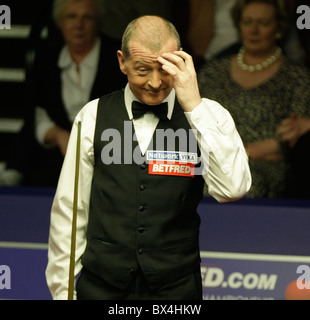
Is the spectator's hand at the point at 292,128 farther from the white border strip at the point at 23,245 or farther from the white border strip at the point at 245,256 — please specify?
the white border strip at the point at 23,245

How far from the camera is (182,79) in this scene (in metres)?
2.19

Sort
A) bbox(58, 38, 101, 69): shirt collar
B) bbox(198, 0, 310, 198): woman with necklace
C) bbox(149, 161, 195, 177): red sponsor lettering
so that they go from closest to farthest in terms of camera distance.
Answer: bbox(149, 161, 195, 177): red sponsor lettering → bbox(198, 0, 310, 198): woman with necklace → bbox(58, 38, 101, 69): shirt collar

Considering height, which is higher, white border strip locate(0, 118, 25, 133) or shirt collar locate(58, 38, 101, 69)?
shirt collar locate(58, 38, 101, 69)

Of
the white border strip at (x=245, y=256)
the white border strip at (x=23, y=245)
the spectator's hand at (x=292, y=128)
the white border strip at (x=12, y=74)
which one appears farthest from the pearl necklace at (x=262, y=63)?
the white border strip at (x=23, y=245)

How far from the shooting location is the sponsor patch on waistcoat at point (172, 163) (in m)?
2.31

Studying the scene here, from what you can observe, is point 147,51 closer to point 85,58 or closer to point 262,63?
point 262,63

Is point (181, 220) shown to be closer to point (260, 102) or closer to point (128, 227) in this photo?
point (128, 227)

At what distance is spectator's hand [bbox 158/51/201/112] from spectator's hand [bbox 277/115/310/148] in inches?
85.6

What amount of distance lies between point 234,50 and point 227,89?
0.28 metres

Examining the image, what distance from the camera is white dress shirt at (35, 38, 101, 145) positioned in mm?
4539

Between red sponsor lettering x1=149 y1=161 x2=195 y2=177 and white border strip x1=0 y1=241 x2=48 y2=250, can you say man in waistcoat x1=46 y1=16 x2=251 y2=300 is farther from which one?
white border strip x1=0 y1=241 x2=48 y2=250

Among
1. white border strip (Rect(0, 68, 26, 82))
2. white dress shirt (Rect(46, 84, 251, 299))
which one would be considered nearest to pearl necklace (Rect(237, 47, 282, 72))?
white border strip (Rect(0, 68, 26, 82))

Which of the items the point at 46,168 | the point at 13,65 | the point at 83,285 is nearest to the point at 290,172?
the point at 46,168

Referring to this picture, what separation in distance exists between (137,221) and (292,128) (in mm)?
2256
